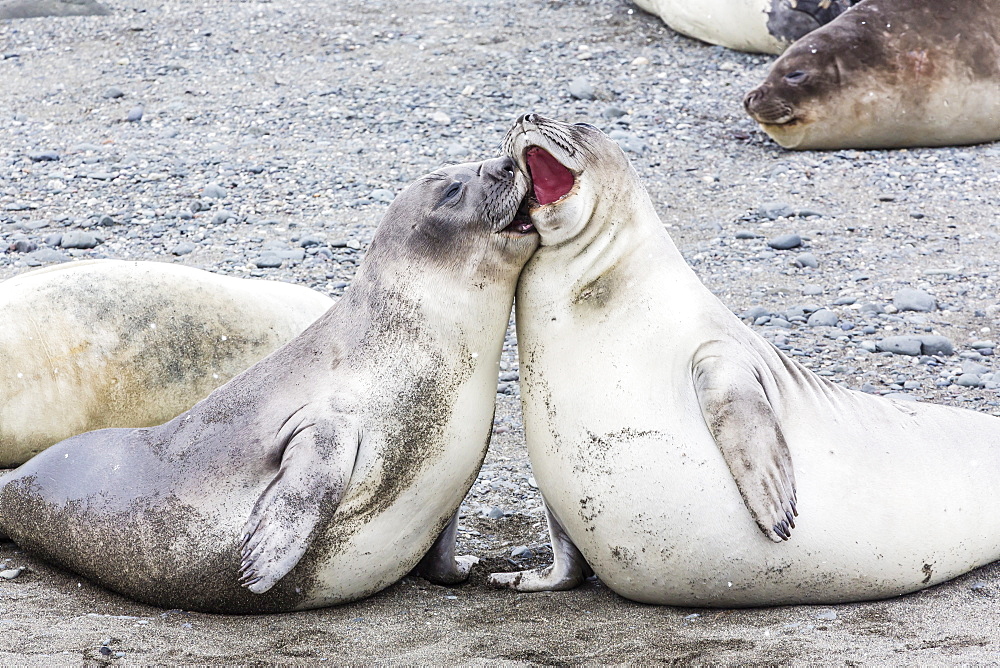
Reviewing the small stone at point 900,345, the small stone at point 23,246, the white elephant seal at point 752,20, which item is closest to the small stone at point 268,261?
the small stone at point 23,246

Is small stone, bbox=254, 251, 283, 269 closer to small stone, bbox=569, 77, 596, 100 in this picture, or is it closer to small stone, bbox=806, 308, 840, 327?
small stone, bbox=806, 308, 840, 327

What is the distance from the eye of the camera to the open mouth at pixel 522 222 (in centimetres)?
387

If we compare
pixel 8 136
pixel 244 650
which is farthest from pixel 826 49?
pixel 244 650

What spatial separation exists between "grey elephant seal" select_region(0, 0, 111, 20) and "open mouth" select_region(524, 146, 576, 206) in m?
9.93

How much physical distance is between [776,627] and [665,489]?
1.61ft

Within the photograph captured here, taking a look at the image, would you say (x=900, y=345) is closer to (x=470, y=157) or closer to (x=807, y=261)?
(x=807, y=261)

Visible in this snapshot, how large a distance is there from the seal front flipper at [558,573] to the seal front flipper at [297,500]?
76cm

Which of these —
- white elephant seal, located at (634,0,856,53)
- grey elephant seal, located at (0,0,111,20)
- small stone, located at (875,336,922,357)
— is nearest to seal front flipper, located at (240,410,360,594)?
small stone, located at (875,336,922,357)

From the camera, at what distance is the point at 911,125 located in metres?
8.97

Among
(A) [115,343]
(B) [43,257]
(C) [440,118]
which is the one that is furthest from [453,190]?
(C) [440,118]

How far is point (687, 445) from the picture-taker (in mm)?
3604

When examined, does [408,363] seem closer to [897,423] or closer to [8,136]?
[897,423]

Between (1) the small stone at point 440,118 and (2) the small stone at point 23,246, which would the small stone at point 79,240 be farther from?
(1) the small stone at point 440,118

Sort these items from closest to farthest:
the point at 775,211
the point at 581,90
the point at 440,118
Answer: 1. the point at 775,211
2. the point at 440,118
3. the point at 581,90
